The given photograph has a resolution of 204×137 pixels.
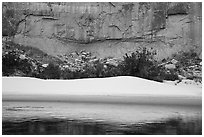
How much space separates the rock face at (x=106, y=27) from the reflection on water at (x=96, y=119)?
106cm

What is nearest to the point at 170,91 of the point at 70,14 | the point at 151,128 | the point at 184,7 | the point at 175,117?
the point at 175,117

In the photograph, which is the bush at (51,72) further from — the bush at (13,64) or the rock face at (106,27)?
the rock face at (106,27)

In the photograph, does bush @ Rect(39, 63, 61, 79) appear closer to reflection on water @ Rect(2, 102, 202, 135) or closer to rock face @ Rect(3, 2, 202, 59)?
rock face @ Rect(3, 2, 202, 59)

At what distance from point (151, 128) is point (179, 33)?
1.73 m

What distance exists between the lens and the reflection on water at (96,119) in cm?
325

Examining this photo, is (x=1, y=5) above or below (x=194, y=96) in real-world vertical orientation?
above

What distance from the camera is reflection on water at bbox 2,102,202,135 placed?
325 cm

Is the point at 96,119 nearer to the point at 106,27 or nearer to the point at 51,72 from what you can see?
Result: the point at 51,72

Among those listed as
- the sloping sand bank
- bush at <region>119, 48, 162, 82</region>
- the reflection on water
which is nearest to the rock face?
bush at <region>119, 48, 162, 82</region>

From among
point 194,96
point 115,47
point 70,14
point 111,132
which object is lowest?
point 111,132

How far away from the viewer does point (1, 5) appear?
3873 mm

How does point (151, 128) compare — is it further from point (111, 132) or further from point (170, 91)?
point (170, 91)

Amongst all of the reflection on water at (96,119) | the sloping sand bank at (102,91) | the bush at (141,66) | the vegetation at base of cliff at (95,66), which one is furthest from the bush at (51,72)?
the bush at (141,66)

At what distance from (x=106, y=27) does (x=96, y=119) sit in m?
2.02
